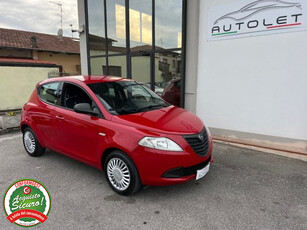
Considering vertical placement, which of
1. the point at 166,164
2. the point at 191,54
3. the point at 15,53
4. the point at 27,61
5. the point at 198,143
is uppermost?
the point at 15,53

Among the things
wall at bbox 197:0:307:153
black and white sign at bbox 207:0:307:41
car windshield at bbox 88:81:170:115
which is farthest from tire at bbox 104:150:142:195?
black and white sign at bbox 207:0:307:41

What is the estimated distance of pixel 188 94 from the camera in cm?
581

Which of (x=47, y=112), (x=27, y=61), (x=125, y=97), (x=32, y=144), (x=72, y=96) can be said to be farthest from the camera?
(x=27, y=61)

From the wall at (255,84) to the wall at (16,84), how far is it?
6.55 m

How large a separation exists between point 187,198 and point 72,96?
2435 mm

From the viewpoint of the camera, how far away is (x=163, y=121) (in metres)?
3.00

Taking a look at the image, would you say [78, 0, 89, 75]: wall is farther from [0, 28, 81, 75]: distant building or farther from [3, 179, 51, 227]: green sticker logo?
[0, 28, 81, 75]: distant building

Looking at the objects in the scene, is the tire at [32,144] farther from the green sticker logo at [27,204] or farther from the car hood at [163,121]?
the car hood at [163,121]

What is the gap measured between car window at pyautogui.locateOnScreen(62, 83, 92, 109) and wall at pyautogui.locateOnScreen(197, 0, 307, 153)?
9.98 feet

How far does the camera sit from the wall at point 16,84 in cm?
779

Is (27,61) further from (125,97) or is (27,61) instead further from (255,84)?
(255,84)

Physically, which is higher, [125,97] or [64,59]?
[64,59]

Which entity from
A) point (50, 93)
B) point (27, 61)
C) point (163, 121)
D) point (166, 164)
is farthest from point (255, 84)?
point (27, 61)

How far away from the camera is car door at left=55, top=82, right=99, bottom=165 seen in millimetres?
3209
